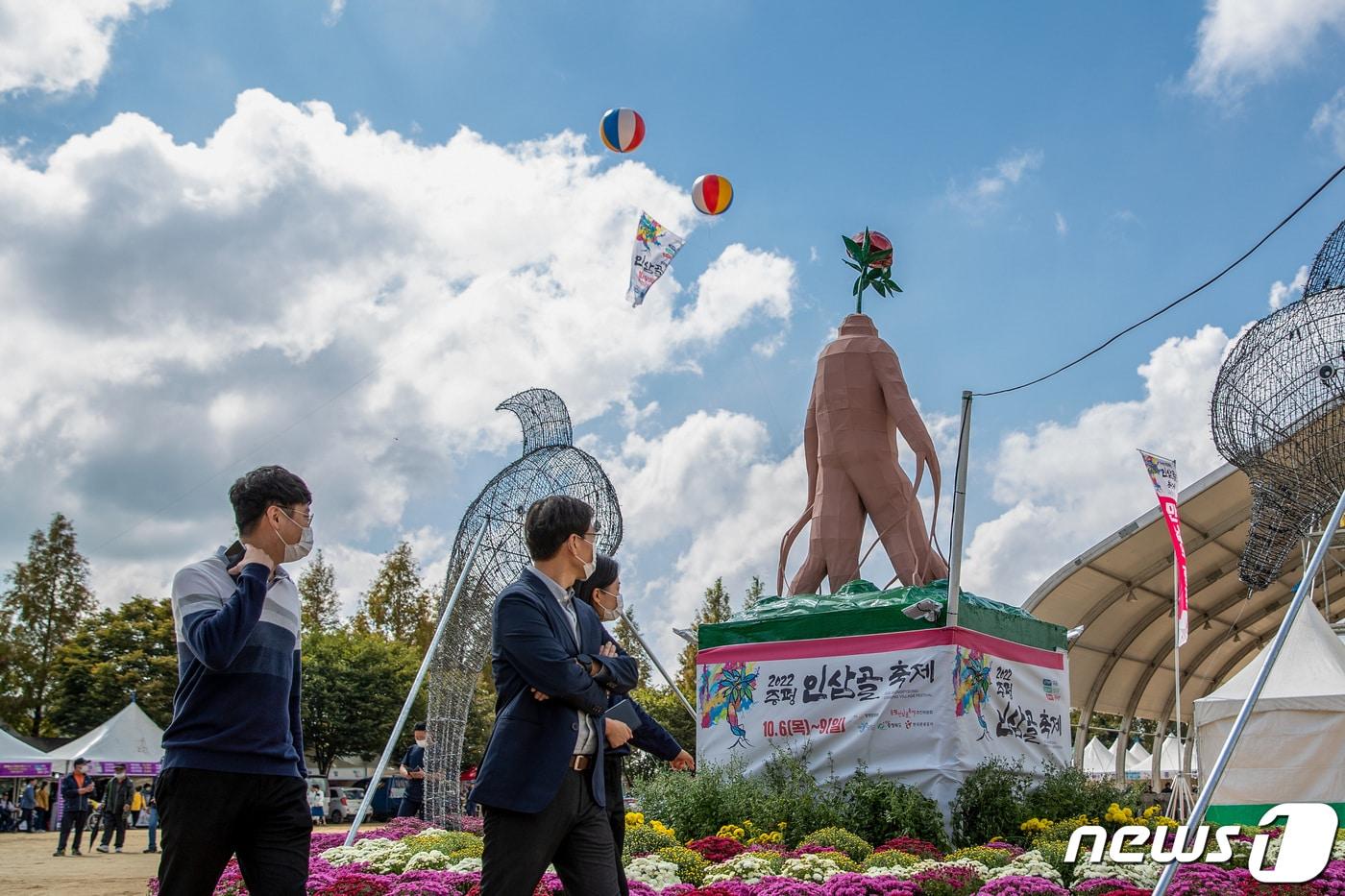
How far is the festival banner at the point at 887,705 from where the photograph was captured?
31.8ft

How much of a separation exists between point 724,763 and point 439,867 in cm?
352

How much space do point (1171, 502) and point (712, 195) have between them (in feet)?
30.5

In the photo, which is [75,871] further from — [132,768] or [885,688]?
[132,768]

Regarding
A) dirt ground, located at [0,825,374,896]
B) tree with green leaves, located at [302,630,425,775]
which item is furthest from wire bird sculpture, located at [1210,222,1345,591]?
tree with green leaves, located at [302,630,425,775]

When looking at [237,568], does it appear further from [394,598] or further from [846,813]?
[394,598]

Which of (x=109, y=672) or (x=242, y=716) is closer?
(x=242, y=716)

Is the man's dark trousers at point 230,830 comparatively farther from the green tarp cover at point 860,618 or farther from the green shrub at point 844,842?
the green tarp cover at point 860,618

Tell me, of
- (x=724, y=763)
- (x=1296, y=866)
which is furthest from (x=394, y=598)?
(x=1296, y=866)

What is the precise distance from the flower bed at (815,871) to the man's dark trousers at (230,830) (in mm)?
2165

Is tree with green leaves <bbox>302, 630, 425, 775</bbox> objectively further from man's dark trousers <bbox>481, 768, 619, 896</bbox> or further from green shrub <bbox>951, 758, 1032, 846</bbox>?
man's dark trousers <bbox>481, 768, 619, 896</bbox>

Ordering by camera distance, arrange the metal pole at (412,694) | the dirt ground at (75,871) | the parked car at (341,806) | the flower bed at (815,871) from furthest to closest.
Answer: the parked car at (341,806) < the dirt ground at (75,871) < the metal pole at (412,694) < the flower bed at (815,871)

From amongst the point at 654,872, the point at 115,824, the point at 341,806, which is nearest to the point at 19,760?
the point at 115,824


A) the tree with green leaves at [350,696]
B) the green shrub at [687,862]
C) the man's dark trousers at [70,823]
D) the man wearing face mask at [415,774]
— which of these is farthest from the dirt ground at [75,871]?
the tree with green leaves at [350,696]

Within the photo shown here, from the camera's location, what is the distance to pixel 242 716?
146 inches
